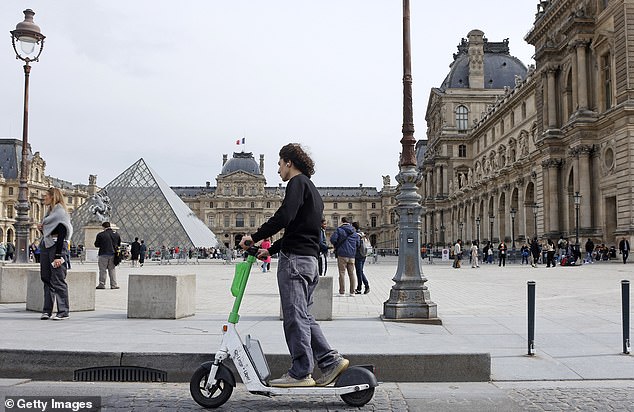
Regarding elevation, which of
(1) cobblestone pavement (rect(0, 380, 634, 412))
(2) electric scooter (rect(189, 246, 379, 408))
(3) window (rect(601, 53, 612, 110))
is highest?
(3) window (rect(601, 53, 612, 110))

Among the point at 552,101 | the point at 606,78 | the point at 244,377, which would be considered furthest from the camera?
the point at 552,101

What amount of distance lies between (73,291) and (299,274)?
6.49m

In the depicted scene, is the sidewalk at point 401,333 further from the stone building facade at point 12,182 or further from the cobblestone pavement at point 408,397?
the stone building facade at point 12,182

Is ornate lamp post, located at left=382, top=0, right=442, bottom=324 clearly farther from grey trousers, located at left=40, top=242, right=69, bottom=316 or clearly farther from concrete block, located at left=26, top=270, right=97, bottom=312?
concrete block, located at left=26, top=270, right=97, bottom=312

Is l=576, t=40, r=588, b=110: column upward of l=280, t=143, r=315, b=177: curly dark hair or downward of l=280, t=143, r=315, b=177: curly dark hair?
upward

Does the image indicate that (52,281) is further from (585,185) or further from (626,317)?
(585,185)

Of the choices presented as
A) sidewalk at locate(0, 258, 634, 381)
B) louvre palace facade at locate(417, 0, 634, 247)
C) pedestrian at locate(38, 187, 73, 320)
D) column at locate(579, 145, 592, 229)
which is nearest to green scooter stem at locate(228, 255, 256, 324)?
sidewalk at locate(0, 258, 634, 381)

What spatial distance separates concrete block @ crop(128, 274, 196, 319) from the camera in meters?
8.92

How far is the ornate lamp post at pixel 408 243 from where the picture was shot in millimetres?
8516

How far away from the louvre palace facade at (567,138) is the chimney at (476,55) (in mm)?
10753

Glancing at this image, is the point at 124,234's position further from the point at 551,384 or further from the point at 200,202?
the point at 200,202

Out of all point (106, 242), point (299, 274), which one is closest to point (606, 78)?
point (106, 242)

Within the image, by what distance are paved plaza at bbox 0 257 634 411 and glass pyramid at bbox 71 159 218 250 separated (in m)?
40.9

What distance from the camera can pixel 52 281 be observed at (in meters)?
8.59
